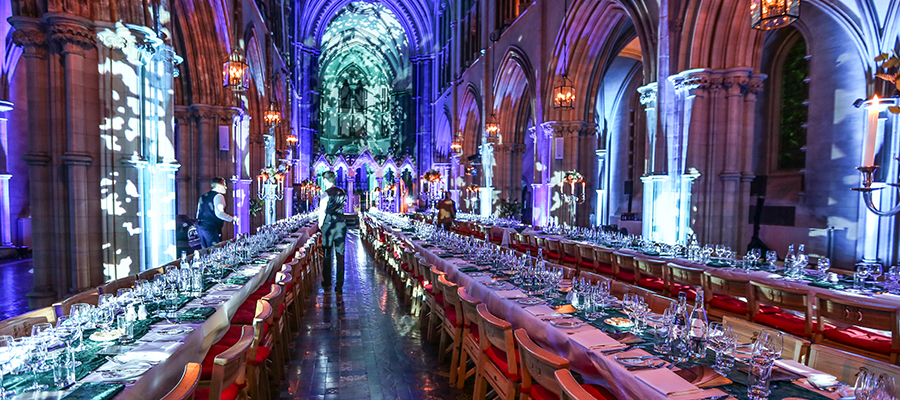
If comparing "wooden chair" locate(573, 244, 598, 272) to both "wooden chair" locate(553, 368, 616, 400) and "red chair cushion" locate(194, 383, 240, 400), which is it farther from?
"red chair cushion" locate(194, 383, 240, 400)

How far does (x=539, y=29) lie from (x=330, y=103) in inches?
1169

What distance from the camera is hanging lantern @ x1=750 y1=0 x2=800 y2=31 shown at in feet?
15.2

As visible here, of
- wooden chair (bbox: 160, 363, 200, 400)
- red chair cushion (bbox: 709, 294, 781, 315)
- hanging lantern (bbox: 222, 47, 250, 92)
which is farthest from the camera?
hanging lantern (bbox: 222, 47, 250, 92)

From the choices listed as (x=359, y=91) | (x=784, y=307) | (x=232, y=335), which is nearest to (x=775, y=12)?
(x=784, y=307)

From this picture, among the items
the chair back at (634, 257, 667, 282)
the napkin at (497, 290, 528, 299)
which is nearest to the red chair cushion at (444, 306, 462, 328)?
the napkin at (497, 290, 528, 299)

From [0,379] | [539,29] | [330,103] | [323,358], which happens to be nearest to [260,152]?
[539,29]

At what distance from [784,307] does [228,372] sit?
5244mm

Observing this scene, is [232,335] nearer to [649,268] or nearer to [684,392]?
[684,392]

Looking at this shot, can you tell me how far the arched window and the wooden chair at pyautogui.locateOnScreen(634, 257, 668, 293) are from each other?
932cm

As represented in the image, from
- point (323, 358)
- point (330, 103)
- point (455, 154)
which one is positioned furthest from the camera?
point (330, 103)

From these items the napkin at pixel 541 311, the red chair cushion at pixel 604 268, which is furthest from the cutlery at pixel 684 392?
the red chair cushion at pixel 604 268

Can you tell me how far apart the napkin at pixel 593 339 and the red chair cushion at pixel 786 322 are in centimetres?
286

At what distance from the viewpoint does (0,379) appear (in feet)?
6.91

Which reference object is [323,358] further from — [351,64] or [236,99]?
[351,64]
